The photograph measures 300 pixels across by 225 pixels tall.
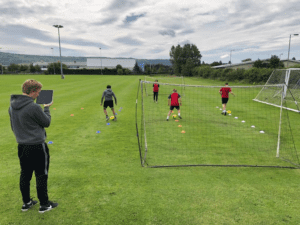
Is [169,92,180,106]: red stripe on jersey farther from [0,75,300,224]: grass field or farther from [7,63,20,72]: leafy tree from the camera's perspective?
[7,63,20,72]: leafy tree

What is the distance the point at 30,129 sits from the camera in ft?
9.99

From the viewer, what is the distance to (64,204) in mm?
3723

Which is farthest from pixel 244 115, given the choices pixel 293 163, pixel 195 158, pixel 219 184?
pixel 219 184

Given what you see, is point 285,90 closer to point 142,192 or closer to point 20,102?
point 142,192

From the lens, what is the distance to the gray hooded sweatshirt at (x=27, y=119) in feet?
9.71

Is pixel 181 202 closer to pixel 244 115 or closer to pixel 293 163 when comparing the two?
pixel 293 163

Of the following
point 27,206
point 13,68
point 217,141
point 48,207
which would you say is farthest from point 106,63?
point 48,207

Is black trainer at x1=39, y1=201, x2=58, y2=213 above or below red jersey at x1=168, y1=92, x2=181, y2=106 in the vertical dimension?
below

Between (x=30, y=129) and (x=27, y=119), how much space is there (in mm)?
171

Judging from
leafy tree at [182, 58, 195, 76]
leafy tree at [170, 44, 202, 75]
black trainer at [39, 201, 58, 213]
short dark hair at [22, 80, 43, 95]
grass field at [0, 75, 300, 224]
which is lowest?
grass field at [0, 75, 300, 224]

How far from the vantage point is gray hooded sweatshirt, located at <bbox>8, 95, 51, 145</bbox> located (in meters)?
2.96

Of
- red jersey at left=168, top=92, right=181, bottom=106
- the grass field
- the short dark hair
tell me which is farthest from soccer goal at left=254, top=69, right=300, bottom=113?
the short dark hair

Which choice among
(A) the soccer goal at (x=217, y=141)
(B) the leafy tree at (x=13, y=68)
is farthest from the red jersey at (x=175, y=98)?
(B) the leafy tree at (x=13, y=68)

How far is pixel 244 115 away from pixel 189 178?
9.49 m
